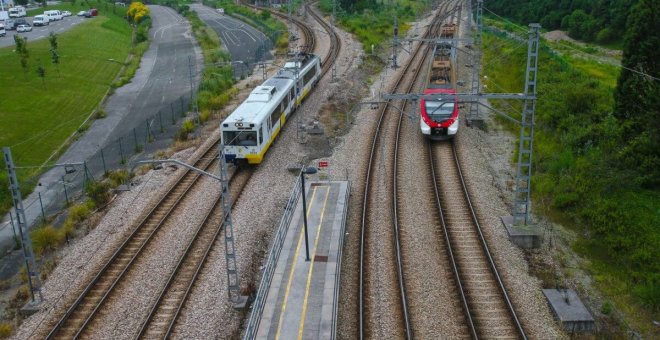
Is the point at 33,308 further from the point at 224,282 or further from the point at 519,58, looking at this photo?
the point at 519,58


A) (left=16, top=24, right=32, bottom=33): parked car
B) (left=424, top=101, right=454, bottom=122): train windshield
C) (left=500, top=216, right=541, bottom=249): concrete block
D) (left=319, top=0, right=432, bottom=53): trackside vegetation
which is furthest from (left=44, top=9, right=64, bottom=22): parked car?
(left=500, top=216, right=541, bottom=249): concrete block

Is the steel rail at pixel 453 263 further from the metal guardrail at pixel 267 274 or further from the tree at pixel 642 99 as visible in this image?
the tree at pixel 642 99

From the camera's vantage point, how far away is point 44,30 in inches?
3204

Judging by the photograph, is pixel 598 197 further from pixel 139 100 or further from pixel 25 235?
pixel 139 100

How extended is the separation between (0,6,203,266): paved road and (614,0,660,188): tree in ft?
90.6

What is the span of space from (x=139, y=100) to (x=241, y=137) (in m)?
24.0

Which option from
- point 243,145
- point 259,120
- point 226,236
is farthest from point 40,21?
point 226,236

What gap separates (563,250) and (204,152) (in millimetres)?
20318

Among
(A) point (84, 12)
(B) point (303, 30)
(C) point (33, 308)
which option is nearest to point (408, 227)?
(C) point (33, 308)

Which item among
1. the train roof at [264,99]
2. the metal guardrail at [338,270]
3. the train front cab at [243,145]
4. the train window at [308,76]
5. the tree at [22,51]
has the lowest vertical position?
the metal guardrail at [338,270]

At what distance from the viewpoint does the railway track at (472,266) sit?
17.6m

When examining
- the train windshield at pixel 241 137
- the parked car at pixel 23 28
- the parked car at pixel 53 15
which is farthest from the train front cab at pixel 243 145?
the parked car at pixel 53 15

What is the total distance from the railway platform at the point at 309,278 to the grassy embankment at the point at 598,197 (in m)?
8.43

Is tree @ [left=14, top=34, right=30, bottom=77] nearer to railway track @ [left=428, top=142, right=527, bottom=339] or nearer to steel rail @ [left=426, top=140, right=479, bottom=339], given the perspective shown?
steel rail @ [left=426, top=140, right=479, bottom=339]
